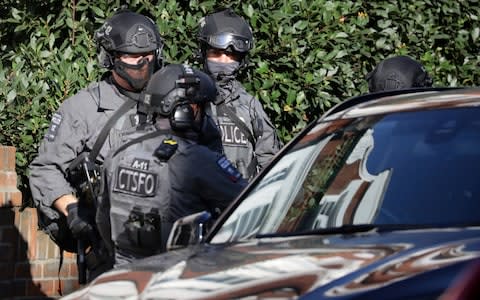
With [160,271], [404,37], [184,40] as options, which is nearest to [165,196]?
[160,271]

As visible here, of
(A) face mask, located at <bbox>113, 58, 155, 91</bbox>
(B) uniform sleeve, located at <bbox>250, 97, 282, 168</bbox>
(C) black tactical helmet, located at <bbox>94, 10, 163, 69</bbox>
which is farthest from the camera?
(B) uniform sleeve, located at <bbox>250, 97, 282, 168</bbox>

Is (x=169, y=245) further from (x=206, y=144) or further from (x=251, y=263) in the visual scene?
(x=206, y=144)

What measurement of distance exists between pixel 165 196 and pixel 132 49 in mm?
2129

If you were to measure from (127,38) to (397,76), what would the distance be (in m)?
2.01

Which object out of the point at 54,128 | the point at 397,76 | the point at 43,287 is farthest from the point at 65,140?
the point at 397,76

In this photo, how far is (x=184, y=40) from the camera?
34.2 feet

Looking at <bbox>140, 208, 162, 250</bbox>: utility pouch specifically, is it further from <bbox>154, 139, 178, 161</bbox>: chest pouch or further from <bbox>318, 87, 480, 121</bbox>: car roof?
<bbox>318, 87, 480, 121</bbox>: car roof

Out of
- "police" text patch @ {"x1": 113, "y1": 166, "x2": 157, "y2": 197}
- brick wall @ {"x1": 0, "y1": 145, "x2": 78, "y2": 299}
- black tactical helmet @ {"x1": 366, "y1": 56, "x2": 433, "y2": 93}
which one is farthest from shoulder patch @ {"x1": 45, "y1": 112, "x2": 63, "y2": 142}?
black tactical helmet @ {"x1": 366, "y1": 56, "x2": 433, "y2": 93}

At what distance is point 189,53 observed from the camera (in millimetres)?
10359

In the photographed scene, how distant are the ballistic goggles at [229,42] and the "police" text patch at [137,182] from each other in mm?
2767

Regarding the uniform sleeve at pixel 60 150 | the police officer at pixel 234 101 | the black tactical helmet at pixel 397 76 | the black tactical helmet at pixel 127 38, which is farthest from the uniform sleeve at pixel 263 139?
the uniform sleeve at pixel 60 150

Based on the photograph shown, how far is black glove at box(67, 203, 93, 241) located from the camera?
7.92 metres

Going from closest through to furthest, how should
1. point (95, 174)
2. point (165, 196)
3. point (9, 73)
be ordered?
point (165, 196)
point (95, 174)
point (9, 73)

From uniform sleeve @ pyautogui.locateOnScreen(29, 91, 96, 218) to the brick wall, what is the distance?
4.89 feet
